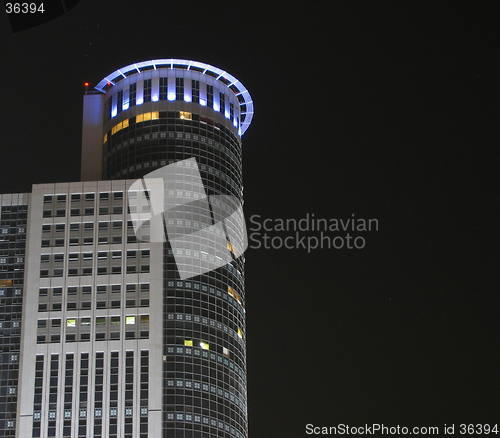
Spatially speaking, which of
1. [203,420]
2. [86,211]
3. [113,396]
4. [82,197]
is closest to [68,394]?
[113,396]

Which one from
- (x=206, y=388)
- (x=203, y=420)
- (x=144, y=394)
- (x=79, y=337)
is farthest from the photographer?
(x=206, y=388)

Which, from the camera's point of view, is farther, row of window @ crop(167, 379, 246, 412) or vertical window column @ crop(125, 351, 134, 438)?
row of window @ crop(167, 379, 246, 412)

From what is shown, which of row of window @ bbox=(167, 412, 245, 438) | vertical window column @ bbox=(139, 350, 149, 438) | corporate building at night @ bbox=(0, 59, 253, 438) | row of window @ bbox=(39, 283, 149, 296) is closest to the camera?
corporate building at night @ bbox=(0, 59, 253, 438)

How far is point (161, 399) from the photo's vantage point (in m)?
176

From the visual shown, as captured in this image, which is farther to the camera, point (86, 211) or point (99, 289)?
point (86, 211)

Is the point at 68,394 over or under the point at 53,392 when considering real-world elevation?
under

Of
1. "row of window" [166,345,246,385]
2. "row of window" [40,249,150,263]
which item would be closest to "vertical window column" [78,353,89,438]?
"row of window" [166,345,246,385]

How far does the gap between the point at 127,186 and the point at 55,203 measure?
43.7 feet

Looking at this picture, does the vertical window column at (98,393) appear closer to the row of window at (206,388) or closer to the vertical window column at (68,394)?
the vertical window column at (68,394)

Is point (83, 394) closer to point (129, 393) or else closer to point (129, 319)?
point (129, 393)

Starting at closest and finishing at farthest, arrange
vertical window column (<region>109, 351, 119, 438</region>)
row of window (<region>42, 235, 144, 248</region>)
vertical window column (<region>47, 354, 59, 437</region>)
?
vertical window column (<region>47, 354, 59, 437</region>) → vertical window column (<region>109, 351, 119, 438</region>) → row of window (<region>42, 235, 144, 248</region>)

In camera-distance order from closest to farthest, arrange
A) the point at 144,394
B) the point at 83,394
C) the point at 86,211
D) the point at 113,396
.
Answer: the point at 83,394 → the point at 113,396 → the point at 144,394 → the point at 86,211

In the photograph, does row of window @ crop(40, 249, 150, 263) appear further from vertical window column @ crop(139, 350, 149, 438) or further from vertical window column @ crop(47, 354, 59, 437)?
vertical window column @ crop(47, 354, 59, 437)

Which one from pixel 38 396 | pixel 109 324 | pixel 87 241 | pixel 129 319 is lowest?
pixel 38 396
